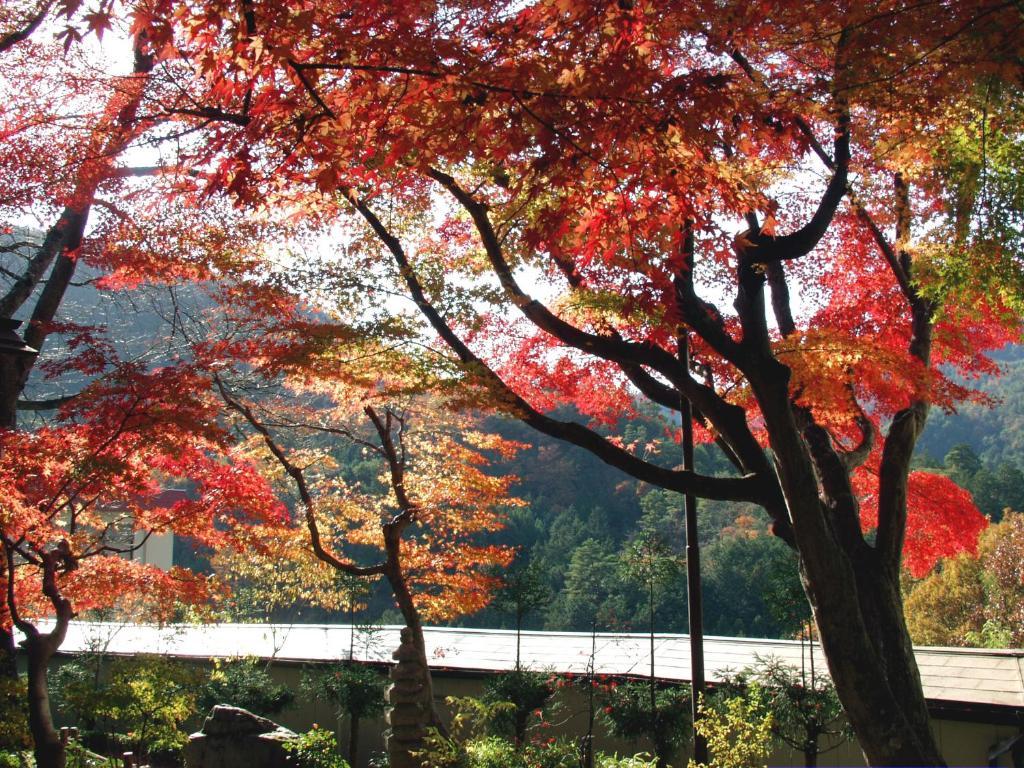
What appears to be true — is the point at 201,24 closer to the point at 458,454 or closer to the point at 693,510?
the point at 693,510

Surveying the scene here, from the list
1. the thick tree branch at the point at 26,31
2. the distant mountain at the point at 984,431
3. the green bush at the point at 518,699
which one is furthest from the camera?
the distant mountain at the point at 984,431

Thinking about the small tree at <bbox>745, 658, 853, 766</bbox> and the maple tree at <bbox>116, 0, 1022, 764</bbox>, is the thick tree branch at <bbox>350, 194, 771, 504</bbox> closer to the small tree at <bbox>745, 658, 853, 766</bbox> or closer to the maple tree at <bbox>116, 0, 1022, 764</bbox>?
the maple tree at <bbox>116, 0, 1022, 764</bbox>

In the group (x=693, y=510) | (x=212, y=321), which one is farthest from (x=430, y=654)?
(x=693, y=510)

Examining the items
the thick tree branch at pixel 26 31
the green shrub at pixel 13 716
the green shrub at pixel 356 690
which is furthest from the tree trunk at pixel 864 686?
the thick tree branch at pixel 26 31

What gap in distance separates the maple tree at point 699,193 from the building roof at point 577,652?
114 inches

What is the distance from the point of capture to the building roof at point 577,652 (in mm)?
8500

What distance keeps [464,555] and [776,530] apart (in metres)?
3.87

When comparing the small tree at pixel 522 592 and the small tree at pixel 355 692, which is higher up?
the small tree at pixel 522 592

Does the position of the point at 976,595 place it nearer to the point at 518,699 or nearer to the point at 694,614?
the point at 518,699

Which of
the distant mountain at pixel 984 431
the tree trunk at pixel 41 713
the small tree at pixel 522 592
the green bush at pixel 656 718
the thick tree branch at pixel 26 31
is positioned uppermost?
the distant mountain at pixel 984 431

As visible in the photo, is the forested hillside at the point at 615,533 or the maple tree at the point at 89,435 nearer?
the maple tree at the point at 89,435

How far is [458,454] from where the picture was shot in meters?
8.79

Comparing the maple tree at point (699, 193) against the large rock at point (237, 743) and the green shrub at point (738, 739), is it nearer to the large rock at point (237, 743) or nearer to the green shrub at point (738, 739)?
the green shrub at point (738, 739)

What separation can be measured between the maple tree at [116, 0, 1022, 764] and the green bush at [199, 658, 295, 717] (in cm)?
541
